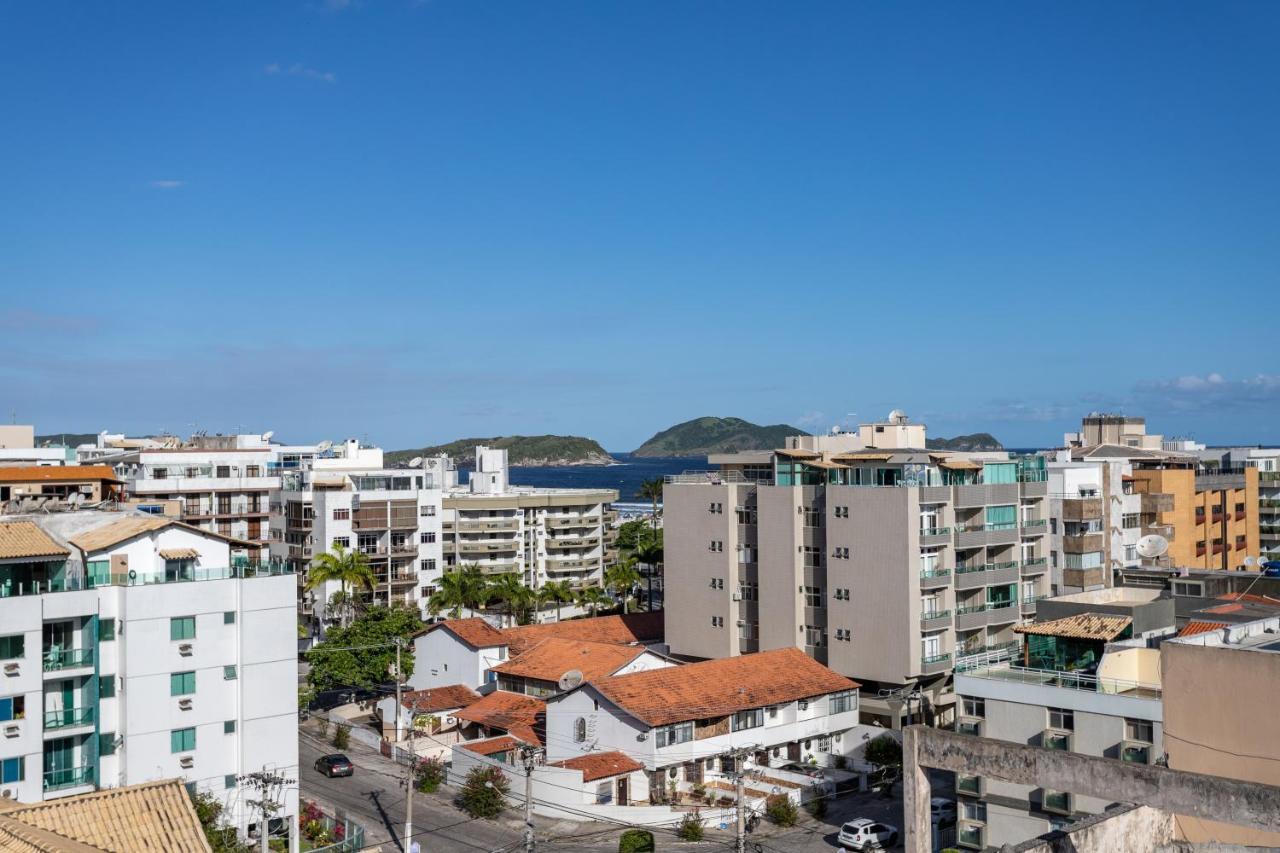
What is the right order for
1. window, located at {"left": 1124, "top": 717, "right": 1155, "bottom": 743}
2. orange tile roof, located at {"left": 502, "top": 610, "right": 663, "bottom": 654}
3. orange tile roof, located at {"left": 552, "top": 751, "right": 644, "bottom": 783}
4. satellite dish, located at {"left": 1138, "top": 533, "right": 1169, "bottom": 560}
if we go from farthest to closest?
orange tile roof, located at {"left": 502, "top": 610, "right": 663, "bottom": 654} < satellite dish, located at {"left": 1138, "top": 533, "right": 1169, "bottom": 560} < orange tile roof, located at {"left": 552, "top": 751, "right": 644, "bottom": 783} < window, located at {"left": 1124, "top": 717, "right": 1155, "bottom": 743}

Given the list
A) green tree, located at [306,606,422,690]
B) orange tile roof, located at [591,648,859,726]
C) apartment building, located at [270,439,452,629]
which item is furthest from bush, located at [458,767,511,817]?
apartment building, located at [270,439,452,629]

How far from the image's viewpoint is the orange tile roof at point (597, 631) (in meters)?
72.9

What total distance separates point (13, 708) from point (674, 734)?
27.6 meters

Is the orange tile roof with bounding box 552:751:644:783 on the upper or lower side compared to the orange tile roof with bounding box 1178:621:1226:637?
lower

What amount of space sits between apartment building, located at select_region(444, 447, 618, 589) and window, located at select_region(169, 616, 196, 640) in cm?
5464

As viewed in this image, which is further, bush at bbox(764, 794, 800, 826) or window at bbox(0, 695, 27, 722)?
bush at bbox(764, 794, 800, 826)

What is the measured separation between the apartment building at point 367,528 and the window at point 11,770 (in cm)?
5011

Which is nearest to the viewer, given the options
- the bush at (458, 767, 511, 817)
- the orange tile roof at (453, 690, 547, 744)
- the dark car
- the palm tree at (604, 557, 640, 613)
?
the bush at (458, 767, 511, 817)

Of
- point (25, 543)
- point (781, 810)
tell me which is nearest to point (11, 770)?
point (25, 543)

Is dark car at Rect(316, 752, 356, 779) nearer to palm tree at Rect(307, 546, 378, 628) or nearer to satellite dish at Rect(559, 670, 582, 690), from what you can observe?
satellite dish at Rect(559, 670, 582, 690)

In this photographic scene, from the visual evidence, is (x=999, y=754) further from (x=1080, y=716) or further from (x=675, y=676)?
(x=675, y=676)

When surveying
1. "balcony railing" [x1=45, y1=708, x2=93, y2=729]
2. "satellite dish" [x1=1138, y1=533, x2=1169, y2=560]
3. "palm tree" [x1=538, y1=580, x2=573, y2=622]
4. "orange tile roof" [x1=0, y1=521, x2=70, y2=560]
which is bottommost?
"palm tree" [x1=538, y1=580, x2=573, y2=622]

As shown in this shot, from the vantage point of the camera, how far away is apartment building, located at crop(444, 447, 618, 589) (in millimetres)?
106938

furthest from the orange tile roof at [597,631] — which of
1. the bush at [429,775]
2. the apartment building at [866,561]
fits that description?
the bush at [429,775]
